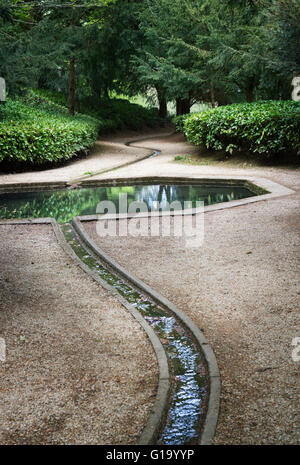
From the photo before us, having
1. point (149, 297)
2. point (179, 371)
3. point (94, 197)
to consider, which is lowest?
point (179, 371)

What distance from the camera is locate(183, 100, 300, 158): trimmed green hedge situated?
11141 mm

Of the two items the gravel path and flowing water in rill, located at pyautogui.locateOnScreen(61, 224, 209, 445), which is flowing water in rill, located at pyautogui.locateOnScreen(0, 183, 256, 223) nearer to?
the gravel path

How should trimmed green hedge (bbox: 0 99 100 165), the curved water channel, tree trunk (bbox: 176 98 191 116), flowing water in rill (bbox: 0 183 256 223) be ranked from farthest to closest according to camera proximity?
1. tree trunk (bbox: 176 98 191 116)
2. trimmed green hedge (bbox: 0 99 100 165)
3. flowing water in rill (bbox: 0 183 256 223)
4. the curved water channel

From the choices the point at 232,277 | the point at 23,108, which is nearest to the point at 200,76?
the point at 23,108

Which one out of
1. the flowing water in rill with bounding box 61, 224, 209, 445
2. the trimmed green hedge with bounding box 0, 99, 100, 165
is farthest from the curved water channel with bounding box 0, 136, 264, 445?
the trimmed green hedge with bounding box 0, 99, 100, 165

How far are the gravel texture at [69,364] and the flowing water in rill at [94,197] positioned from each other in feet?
10.6

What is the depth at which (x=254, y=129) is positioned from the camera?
11.5 meters

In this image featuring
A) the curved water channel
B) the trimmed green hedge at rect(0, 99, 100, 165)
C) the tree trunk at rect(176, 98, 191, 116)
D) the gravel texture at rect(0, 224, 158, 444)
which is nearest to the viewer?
the gravel texture at rect(0, 224, 158, 444)

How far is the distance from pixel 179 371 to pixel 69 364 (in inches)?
30.4

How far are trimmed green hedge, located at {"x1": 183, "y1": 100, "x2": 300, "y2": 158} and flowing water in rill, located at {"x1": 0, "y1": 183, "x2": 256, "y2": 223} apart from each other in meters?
2.78

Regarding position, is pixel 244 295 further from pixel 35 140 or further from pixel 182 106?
pixel 182 106

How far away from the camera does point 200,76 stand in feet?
62.8

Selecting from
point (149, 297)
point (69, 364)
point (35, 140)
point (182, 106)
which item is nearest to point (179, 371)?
point (69, 364)

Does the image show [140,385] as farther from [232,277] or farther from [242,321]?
[232,277]
